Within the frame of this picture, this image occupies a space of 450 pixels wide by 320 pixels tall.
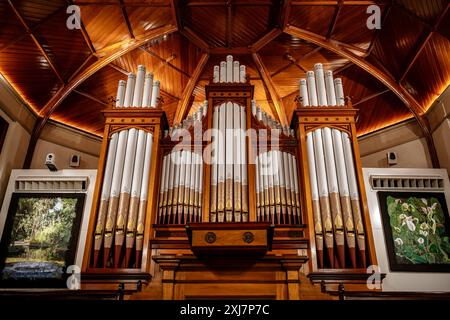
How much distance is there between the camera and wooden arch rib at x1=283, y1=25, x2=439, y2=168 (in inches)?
317

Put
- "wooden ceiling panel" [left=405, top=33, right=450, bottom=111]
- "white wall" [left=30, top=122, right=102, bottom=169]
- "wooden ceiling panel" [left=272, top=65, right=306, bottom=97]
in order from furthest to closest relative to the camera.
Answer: "wooden ceiling panel" [left=272, top=65, right=306, bottom=97] → "white wall" [left=30, top=122, right=102, bottom=169] → "wooden ceiling panel" [left=405, top=33, right=450, bottom=111]

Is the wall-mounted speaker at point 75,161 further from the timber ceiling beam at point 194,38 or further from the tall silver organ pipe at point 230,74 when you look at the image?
the timber ceiling beam at point 194,38

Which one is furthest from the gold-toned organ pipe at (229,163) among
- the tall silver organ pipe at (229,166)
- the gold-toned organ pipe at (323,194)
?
the gold-toned organ pipe at (323,194)

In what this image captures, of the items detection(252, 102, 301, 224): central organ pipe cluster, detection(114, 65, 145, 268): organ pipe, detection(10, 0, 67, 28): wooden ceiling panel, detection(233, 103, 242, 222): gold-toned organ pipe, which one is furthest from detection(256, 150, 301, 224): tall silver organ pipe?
detection(10, 0, 67, 28): wooden ceiling panel

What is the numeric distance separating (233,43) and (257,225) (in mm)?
5047

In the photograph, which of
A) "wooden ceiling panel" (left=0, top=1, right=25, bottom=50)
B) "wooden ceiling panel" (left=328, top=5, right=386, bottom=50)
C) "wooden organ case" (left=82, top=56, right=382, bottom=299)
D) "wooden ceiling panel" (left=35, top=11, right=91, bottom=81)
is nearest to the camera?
"wooden organ case" (left=82, top=56, right=382, bottom=299)

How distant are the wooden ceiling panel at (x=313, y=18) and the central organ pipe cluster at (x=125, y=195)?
322 centimetres

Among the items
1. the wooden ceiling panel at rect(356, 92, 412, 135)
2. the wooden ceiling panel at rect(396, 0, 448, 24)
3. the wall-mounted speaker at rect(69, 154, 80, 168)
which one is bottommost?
the wall-mounted speaker at rect(69, 154, 80, 168)

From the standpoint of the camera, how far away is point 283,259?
18.1ft

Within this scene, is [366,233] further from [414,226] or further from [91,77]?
[91,77]

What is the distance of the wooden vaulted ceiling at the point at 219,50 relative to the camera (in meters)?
7.37

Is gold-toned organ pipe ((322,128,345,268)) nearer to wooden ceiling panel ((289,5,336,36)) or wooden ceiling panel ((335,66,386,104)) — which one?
wooden ceiling panel ((335,66,386,104))

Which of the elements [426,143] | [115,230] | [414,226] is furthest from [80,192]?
[426,143]

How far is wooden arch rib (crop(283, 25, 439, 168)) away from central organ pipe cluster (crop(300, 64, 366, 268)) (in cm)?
168
